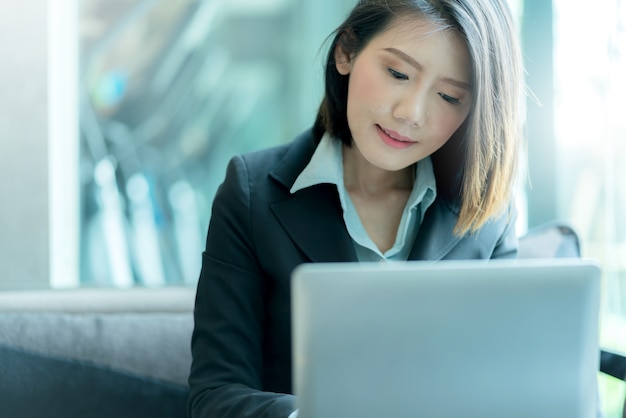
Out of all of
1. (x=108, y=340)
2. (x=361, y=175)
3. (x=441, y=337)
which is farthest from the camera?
(x=108, y=340)

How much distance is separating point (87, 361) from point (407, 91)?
78 cm

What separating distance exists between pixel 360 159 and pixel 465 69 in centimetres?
27

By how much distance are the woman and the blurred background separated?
7.8 inches

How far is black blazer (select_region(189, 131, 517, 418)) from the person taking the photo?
1290 millimetres

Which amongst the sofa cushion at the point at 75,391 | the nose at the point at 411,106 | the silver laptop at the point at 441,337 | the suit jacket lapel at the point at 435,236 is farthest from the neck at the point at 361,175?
the silver laptop at the point at 441,337

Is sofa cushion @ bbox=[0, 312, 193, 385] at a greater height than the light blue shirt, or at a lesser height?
lesser

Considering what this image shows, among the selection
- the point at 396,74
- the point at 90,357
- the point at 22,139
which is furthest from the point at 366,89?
the point at 22,139

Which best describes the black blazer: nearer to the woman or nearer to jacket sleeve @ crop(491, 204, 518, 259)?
the woman

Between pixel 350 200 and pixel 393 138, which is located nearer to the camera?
pixel 393 138

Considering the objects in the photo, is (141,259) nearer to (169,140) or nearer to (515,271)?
(169,140)

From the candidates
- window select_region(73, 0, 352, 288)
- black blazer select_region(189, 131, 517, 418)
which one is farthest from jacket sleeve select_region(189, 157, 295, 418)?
window select_region(73, 0, 352, 288)

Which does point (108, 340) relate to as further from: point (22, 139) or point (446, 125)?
point (22, 139)

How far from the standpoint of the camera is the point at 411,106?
4.12ft

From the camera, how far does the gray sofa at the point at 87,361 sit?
1.50m
